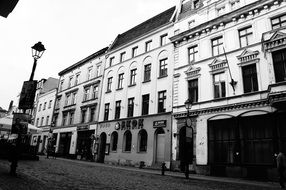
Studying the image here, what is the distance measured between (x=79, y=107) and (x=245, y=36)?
85.9ft

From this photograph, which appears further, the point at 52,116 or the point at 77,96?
the point at 52,116

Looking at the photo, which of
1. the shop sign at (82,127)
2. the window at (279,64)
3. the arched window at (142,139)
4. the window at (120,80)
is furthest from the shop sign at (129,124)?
the window at (279,64)

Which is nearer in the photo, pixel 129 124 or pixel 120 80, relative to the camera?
pixel 129 124

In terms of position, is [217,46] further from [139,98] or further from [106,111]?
[106,111]

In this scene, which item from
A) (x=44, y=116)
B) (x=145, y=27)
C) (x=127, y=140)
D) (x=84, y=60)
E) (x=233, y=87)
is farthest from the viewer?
(x=44, y=116)

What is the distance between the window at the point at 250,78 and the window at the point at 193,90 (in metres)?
4.48

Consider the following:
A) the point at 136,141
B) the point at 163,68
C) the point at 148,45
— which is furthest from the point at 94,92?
the point at 163,68

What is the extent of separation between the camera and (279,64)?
16.0 meters

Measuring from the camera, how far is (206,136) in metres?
19.1

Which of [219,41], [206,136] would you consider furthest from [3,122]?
[219,41]

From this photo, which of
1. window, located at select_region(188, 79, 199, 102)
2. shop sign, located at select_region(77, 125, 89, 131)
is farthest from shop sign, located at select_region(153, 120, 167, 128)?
shop sign, located at select_region(77, 125, 89, 131)

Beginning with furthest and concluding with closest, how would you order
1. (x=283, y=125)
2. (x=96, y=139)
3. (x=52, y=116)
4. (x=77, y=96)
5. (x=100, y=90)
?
(x=52, y=116), (x=77, y=96), (x=100, y=90), (x=96, y=139), (x=283, y=125)

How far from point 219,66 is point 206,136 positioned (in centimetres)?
625

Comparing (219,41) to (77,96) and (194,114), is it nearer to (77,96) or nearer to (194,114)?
(194,114)
